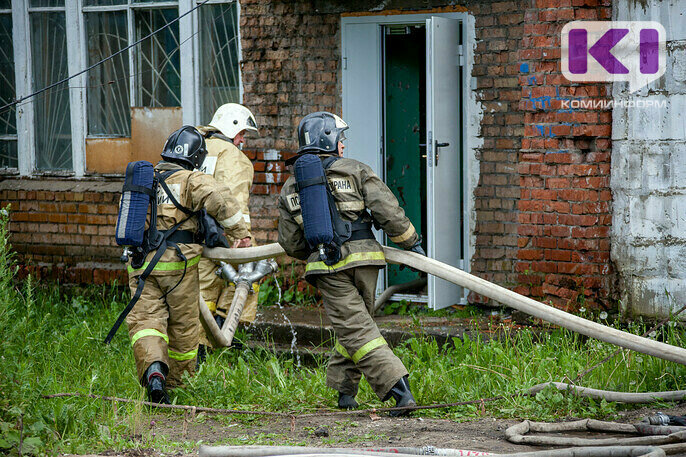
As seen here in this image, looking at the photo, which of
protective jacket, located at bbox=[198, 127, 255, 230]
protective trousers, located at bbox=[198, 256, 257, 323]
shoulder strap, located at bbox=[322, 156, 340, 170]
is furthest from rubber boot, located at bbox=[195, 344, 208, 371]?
shoulder strap, located at bbox=[322, 156, 340, 170]

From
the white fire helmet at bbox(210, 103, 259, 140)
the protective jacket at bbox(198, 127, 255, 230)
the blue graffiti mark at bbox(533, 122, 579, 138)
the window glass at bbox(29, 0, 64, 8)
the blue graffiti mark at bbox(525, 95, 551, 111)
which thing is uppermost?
the window glass at bbox(29, 0, 64, 8)

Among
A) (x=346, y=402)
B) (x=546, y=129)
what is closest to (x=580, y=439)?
(x=346, y=402)

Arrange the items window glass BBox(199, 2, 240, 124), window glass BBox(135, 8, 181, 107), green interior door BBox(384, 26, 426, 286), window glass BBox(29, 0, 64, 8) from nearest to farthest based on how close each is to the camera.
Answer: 1. green interior door BBox(384, 26, 426, 286)
2. window glass BBox(199, 2, 240, 124)
3. window glass BBox(135, 8, 181, 107)
4. window glass BBox(29, 0, 64, 8)

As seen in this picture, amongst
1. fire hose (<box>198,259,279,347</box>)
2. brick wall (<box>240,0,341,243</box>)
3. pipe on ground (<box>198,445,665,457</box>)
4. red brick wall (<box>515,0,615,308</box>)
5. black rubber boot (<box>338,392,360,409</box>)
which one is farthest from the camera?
brick wall (<box>240,0,341,243</box>)

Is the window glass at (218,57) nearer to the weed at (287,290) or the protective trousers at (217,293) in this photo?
the weed at (287,290)

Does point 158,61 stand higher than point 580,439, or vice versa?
point 158,61

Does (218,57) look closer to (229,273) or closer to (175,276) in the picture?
(229,273)

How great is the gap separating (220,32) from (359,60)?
150 centimetres

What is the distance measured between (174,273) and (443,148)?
2642 mm

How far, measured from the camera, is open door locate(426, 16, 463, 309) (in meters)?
7.12

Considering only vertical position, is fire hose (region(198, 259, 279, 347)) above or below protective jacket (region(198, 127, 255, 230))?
below

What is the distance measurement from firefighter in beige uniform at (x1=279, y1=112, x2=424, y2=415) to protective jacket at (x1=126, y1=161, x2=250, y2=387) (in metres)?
0.57

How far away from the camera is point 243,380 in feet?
19.5

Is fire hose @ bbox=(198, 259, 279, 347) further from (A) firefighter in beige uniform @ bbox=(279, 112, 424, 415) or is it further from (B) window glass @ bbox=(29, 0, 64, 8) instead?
(B) window glass @ bbox=(29, 0, 64, 8)
